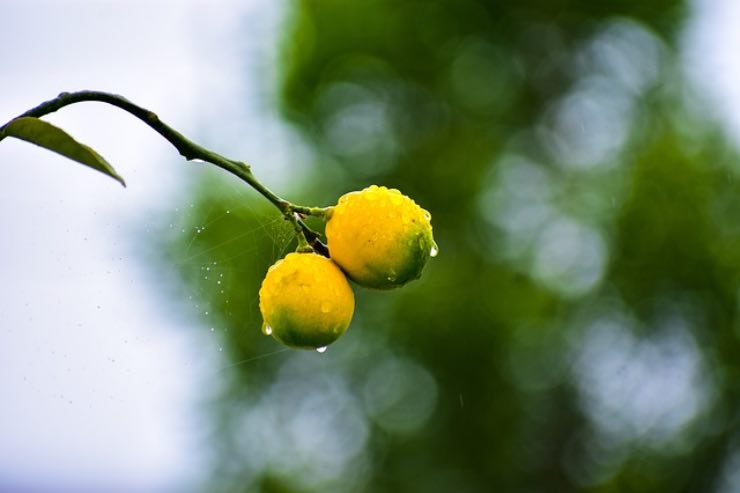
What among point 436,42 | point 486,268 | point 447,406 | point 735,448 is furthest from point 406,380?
point 436,42

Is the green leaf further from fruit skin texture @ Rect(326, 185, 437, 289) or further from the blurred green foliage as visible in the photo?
the blurred green foliage

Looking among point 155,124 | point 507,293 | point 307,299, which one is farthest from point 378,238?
point 507,293

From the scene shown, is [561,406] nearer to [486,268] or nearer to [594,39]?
[486,268]

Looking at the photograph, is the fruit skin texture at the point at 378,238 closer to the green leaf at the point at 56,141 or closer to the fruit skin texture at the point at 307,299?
the fruit skin texture at the point at 307,299

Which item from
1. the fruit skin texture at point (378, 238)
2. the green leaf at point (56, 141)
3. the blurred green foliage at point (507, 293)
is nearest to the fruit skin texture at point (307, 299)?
the fruit skin texture at point (378, 238)

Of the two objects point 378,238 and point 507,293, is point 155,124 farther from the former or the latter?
point 507,293

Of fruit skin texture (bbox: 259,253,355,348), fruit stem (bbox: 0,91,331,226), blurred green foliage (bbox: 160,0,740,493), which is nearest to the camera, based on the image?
fruit stem (bbox: 0,91,331,226)

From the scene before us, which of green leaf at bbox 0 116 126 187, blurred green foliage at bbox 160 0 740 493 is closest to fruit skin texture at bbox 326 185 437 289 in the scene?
green leaf at bbox 0 116 126 187
